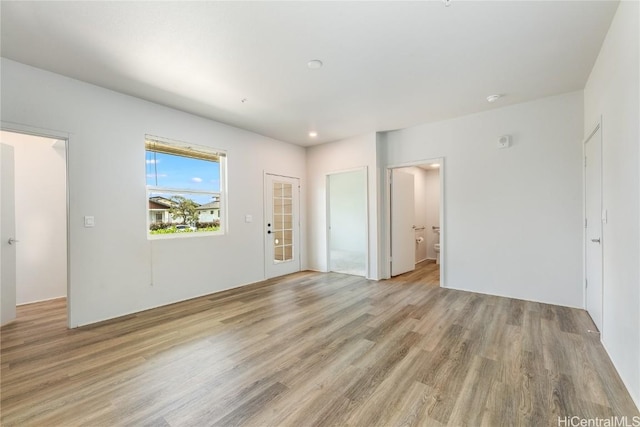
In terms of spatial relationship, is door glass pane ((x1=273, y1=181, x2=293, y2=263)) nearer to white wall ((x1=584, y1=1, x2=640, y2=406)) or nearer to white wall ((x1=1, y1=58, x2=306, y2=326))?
white wall ((x1=1, y1=58, x2=306, y2=326))

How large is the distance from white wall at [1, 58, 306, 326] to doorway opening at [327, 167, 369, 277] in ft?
7.47

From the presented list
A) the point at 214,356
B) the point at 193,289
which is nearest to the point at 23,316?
the point at 193,289

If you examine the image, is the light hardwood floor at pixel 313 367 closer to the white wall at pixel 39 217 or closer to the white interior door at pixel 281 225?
the white wall at pixel 39 217

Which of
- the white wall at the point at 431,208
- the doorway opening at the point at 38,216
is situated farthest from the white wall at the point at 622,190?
the doorway opening at the point at 38,216

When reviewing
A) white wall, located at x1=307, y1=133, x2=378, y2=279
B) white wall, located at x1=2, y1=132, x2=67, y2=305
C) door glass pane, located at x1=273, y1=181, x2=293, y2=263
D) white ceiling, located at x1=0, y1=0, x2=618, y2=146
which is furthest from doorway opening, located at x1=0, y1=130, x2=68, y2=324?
white wall, located at x1=307, y1=133, x2=378, y2=279

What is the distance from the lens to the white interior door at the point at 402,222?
5.27m

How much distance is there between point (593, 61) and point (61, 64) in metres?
5.37

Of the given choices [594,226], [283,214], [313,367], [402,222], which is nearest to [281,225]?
[283,214]

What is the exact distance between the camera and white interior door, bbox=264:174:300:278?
5281 millimetres

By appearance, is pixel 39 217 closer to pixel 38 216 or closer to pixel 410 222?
pixel 38 216

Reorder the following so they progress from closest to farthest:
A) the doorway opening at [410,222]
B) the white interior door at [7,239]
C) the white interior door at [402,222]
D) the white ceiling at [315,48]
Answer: the white ceiling at [315,48] → the white interior door at [7,239] → the doorway opening at [410,222] → the white interior door at [402,222]

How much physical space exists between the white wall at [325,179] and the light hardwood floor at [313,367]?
1901mm

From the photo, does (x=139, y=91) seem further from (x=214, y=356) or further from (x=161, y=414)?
(x=161, y=414)

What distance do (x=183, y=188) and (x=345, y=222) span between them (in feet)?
11.4
